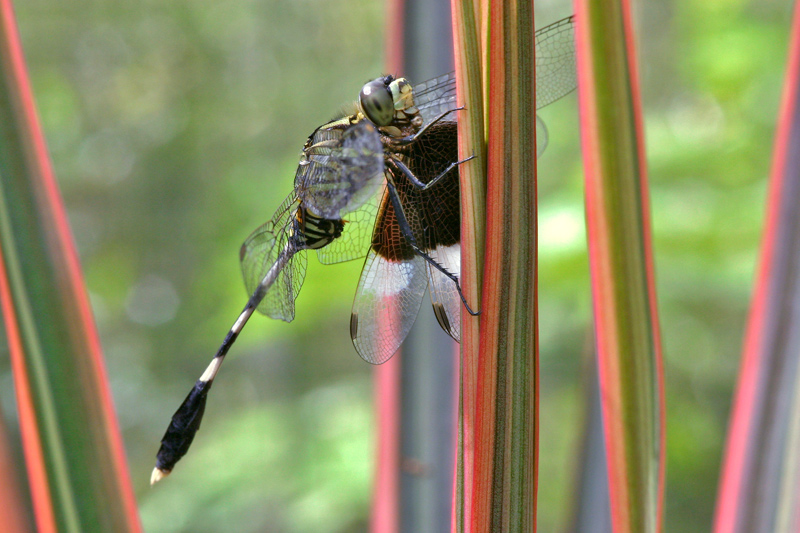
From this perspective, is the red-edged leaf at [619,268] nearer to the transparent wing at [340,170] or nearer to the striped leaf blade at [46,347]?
the transparent wing at [340,170]

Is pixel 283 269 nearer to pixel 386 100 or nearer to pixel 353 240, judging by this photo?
pixel 353 240

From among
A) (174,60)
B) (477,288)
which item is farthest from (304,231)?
(174,60)

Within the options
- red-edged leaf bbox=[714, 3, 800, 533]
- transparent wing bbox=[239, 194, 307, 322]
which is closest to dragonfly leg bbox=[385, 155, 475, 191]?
transparent wing bbox=[239, 194, 307, 322]

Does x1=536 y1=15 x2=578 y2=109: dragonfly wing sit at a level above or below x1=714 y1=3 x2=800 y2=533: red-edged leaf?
above

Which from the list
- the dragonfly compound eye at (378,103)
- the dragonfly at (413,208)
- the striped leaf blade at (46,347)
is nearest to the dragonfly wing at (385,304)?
the dragonfly at (413,208)

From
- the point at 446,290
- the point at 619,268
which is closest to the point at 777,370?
the point at 619,268

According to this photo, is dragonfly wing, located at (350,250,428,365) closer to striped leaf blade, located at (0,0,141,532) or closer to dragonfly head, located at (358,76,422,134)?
dragonfly head, located at (358,76,422,134)
